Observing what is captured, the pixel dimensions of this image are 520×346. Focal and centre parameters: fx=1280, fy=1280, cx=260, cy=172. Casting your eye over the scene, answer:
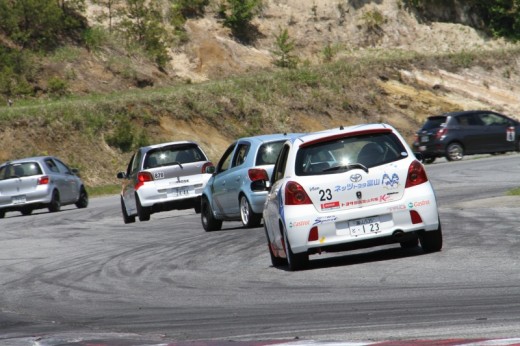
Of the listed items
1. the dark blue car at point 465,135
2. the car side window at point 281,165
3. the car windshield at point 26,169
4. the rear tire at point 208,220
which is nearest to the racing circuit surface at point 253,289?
the rear tire at point 208,220

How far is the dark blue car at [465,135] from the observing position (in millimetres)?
41312

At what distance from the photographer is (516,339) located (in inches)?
309

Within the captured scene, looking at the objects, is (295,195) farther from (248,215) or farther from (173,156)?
(173,156)

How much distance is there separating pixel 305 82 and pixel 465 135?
17.6 m

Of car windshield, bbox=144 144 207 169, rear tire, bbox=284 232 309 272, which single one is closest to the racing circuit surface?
rear tire, bbox=284 232 309 272

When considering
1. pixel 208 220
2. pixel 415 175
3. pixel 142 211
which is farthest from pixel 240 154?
pixel 415 175

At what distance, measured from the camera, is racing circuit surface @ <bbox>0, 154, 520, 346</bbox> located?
9.38m

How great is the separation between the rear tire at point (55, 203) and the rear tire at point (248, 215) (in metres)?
13.1

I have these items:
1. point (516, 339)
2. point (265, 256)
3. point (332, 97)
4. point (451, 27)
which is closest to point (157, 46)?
point (332, 97)

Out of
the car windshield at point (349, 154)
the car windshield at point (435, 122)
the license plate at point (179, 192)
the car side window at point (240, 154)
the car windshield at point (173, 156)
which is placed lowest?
the car windshield at point (435, 122)

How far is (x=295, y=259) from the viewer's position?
542 inches

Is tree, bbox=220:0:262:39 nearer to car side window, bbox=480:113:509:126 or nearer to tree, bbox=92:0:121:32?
tree, bbox=92:0:121:32

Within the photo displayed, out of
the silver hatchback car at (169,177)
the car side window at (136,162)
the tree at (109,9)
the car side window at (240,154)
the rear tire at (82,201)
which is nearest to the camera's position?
the car side window at (240,154)

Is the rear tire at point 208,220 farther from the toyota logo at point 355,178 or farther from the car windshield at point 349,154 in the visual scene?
the toyota logo at point 355,178
